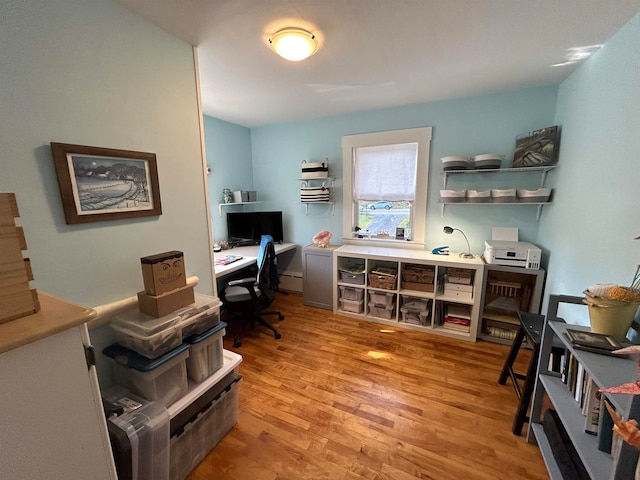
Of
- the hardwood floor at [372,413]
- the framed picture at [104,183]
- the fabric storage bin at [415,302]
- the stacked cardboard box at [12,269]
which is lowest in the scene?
the hardwood floor at [372,413]

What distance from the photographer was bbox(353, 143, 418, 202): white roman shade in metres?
3.03

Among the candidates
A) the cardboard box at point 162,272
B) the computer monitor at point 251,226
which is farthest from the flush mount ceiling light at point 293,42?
the computer monitor at point 251,226

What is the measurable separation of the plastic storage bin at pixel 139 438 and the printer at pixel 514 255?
2.79 meters

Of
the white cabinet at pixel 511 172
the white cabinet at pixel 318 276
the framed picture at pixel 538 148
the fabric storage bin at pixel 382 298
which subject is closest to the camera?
the framed picture at pixel 538 148

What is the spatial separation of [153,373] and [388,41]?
234cm

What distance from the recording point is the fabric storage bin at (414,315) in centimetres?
276

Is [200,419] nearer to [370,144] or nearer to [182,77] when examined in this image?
[182,77]

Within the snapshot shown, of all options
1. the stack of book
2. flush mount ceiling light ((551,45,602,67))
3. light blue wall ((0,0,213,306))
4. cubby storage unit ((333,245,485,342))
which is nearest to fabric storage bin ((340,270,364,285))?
cubby storage unit ((333,245,485,342))

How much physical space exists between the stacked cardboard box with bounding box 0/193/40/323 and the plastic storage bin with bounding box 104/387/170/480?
693 millimetres

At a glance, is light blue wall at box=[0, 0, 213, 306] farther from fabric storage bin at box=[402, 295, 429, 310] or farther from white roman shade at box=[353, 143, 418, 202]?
fabric storage bin at box=[402, 295, 429, 310]

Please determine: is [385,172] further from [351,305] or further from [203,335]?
[203,335]

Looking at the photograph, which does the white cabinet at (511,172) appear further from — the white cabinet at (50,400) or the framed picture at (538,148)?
the white cabinet at (50,400)

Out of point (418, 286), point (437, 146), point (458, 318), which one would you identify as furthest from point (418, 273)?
point (437, 146)

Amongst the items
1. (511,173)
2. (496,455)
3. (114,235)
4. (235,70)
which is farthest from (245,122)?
(496,455)
